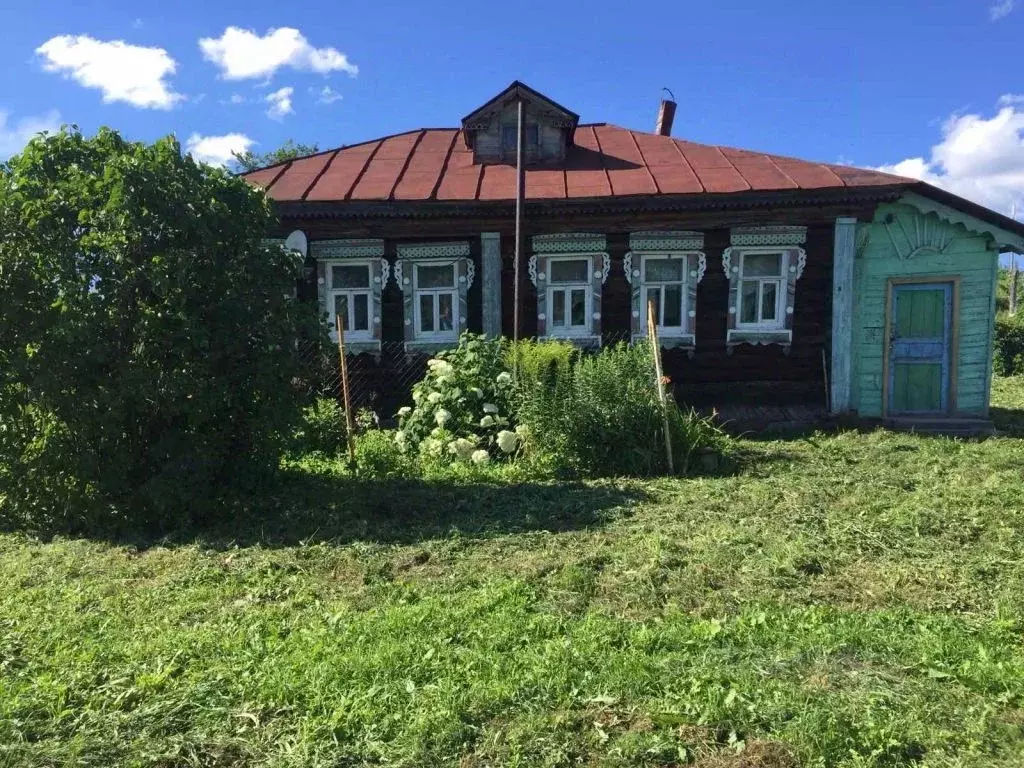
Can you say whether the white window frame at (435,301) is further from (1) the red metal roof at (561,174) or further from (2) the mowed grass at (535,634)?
(2) the mowed grass at (535,634)

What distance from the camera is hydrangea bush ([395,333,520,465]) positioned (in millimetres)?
7480

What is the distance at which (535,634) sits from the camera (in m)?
3.53

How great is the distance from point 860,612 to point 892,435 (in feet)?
18.3

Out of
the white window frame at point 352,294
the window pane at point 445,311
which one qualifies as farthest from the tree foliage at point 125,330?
the window pane at point 445,311

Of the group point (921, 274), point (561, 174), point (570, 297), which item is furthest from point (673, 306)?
Answer: point (921, 274)

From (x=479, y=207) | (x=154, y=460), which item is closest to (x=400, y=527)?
(x=154, y=460)

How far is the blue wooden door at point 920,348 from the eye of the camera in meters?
9.80

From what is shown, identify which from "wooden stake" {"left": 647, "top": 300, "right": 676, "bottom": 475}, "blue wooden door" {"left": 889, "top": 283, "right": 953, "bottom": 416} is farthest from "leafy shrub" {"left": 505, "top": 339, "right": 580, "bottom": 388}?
"blue wooden door" {"left": 889, "top": 283, "right": 953, "bottom": 416}

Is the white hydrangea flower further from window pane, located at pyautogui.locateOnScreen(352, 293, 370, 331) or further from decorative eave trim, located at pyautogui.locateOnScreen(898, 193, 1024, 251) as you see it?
decorative eave trim, located at pyautogui.locateOnScreen(898, 193, 1024, 251)

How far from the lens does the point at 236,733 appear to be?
110 inches

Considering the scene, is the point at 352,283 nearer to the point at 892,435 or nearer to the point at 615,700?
the point at 892,435

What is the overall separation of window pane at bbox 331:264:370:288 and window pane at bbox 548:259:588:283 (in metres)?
2.57

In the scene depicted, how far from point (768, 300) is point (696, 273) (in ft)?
3.54

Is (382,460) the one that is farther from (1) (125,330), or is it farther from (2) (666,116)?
(2) (666,116)
